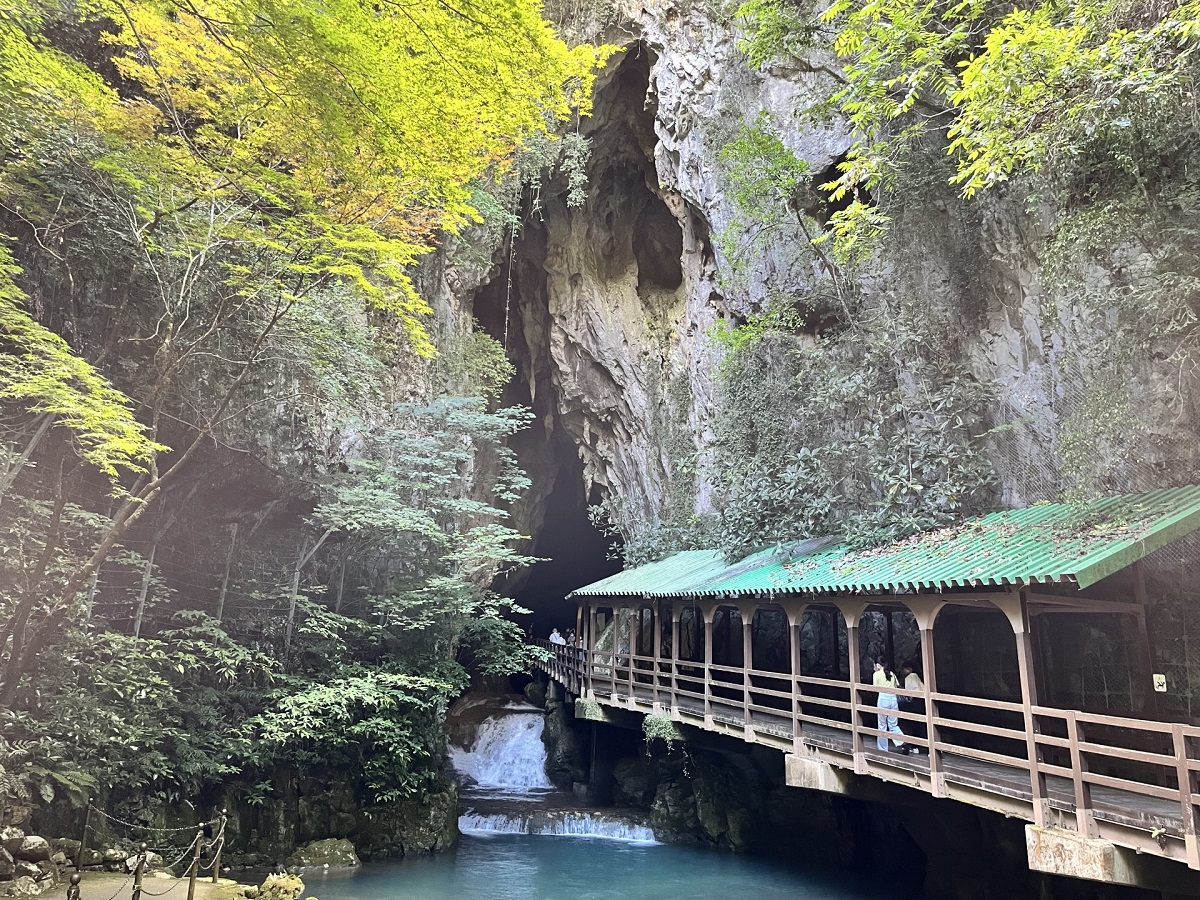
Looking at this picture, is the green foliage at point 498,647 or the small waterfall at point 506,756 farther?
the small waterfall at point 506,756

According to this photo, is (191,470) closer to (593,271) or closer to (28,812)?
(28,812)

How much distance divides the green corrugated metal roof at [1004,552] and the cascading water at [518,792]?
6662 millimetres

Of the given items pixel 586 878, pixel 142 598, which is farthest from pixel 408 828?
pixel 142 598

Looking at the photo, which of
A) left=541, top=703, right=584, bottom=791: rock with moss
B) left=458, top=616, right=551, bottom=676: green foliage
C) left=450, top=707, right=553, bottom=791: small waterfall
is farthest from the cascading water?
left=458, top=616, right=551, bottom=676: green foliage

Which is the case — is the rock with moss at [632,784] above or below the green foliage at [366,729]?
below

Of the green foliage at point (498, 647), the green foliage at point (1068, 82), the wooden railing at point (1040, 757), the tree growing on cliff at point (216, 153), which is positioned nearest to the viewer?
the wooden railing at point (1040, 757)

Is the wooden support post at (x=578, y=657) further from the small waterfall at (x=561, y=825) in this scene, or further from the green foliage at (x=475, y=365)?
the green foliage at (x=475, y=365)

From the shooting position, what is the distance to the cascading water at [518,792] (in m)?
15.1

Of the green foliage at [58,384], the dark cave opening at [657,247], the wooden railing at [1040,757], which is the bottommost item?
the wooden railing at [1040,757]

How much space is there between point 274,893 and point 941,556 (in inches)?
380

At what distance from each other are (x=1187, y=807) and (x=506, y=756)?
57.9ft

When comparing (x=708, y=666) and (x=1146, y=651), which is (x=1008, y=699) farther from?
(x=708, y=666)

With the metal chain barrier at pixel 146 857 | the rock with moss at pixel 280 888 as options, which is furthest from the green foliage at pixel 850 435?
the metal chain barrier at pixel 146 857

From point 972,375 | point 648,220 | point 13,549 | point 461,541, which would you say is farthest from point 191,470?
point 648,220
